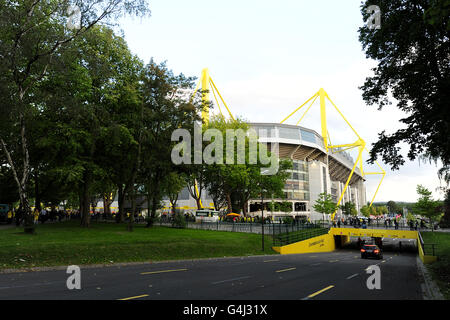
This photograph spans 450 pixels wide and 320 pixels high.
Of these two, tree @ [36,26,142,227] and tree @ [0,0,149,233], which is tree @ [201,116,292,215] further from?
tree @ [0,0,149,233]

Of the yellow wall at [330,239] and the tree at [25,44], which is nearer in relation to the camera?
the tree at [25,44]

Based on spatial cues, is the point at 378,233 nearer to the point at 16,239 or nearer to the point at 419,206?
the point at 419,206

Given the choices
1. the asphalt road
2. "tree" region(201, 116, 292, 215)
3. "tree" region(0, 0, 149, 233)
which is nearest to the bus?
"tree" region(201, 116, 292, 215)

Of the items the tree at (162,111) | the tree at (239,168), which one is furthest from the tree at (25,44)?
the tree at (239,168)

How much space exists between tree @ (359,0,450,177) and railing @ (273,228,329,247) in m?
15.4

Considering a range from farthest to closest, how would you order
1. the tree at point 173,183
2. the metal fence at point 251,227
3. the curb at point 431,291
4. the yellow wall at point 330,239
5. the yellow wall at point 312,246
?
the tree at point 173,183
the metal fence at point 251,227
the yellow wall at point 330,239
the yellow wall at point 312,246
the curb at point 431,291

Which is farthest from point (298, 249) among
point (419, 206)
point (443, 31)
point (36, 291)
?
point (419, 206)

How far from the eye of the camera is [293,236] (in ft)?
108

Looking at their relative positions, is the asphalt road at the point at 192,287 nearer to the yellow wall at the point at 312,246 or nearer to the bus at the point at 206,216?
the yellow wall at the point at 312,246

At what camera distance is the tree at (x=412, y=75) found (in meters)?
12.8

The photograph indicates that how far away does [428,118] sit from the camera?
13.9 meters

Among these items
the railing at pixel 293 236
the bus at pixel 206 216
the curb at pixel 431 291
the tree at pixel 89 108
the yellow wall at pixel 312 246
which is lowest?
the yellow wall at pixel 312 246

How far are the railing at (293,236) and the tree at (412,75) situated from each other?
15.4 meters

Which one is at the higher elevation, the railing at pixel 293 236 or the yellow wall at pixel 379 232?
the railing at pixel 293 236
